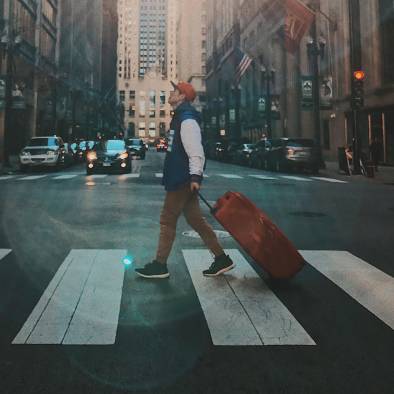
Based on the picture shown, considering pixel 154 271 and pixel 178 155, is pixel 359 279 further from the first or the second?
pixel 178 155

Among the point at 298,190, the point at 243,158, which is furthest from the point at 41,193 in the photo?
the point at 243,158

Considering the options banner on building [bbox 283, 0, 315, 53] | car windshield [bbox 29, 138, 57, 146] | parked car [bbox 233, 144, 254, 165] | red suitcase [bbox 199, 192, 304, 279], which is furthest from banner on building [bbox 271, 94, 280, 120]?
red suitcase [bbox 199, 192, 304, 279]

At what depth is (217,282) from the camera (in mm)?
4785

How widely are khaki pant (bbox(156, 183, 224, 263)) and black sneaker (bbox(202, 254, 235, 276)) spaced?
0.07 m

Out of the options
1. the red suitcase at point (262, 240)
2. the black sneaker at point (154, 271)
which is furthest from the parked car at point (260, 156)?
the red suitcase at point (262, 240)

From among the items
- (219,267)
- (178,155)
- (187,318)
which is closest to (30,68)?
(178,155)

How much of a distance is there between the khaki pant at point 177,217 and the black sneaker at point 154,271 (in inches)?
2.4

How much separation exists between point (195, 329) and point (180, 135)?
2.00m

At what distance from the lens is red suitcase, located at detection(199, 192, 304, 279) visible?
449cm

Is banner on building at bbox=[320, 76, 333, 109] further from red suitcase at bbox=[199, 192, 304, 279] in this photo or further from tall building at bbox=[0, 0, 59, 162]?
red suitcase at bbox=[199, 192, 304, 279]

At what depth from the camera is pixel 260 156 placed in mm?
28625

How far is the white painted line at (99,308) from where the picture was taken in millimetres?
3308

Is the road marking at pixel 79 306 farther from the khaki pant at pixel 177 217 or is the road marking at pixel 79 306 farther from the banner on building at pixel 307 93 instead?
the banner on building at pixel 307 93

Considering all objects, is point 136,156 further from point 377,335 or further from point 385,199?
point 377,335
